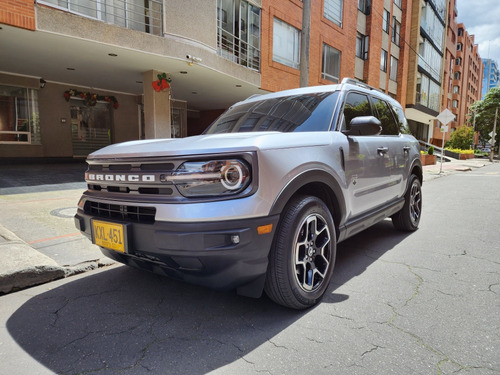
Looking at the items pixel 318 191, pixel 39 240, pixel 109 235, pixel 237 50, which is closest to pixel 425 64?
pixel 237 50

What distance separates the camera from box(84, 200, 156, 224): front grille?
7.39 feet

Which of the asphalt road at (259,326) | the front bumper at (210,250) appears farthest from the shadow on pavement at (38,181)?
the front bumper at (210,250)

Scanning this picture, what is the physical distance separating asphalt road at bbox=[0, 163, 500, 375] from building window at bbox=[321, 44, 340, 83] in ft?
54.2

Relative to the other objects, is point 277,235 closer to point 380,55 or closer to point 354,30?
point 354,30

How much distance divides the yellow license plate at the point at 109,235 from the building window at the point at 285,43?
13.7 m

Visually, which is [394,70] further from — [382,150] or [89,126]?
[382,150]

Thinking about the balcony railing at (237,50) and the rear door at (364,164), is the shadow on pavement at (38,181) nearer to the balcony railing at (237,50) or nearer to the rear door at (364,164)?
the balcony railing at (237,50)

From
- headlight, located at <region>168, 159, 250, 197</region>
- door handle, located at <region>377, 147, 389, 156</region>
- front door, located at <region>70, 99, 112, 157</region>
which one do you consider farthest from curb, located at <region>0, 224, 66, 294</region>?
A: front door, located at <region>70, 99, 112, 157</region>

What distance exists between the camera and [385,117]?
429 cm

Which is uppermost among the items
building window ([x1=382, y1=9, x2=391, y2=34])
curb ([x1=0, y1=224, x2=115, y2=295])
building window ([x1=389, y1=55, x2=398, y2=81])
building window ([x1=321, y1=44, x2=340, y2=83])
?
building window ([x1=382, y1=9, x2=391, y2=34])

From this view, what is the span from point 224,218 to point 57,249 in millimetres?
2787

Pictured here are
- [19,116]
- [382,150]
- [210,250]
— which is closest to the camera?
[210,250]

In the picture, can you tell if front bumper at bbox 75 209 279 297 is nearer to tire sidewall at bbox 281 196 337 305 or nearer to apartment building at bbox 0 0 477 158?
tire sidewall at bbox 281 196 337 305

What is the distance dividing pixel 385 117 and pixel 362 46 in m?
22.4
